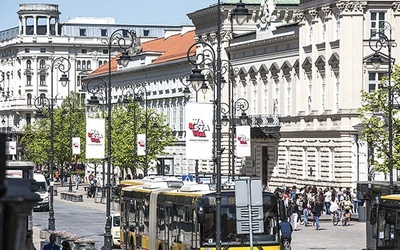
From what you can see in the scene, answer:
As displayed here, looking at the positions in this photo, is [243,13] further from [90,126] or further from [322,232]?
[322,232]

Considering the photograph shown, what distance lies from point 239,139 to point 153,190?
71.2ft

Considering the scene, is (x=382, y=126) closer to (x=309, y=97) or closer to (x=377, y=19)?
(x=377, y=19)

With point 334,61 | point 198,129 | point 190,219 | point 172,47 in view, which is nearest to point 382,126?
point 334,61

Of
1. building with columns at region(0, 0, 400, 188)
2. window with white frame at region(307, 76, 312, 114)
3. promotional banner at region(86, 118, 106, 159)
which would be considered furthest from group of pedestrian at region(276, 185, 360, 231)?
window with white frame at region(307, 76, 312, 114)

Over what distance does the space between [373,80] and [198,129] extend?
44.8 meters

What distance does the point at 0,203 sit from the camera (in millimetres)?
4855

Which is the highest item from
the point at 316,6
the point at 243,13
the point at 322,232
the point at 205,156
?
the point at 316,6

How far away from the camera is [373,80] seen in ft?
238

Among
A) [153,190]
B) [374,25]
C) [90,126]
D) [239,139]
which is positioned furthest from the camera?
[374,25]

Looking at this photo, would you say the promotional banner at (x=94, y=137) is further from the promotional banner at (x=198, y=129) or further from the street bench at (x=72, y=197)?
the street bench at (x=72, y=197)

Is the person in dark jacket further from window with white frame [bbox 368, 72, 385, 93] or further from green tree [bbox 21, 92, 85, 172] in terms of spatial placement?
green tree [bbox 21, 92, 85, 172]

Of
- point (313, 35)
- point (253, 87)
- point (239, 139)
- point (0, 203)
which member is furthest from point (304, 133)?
point (0, 203)

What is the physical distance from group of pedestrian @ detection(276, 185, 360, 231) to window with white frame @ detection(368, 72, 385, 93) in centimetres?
774

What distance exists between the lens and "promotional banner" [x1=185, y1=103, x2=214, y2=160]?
2872cm
